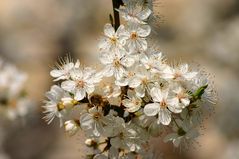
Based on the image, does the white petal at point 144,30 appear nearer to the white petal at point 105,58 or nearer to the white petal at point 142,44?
the white petal at point 142,44

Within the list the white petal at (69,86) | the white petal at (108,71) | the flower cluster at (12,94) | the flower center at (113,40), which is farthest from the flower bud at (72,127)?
the flower cluster at (12,94)

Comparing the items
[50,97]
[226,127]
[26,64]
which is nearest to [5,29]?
[26,64]

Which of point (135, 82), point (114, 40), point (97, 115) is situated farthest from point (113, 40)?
point (97, 115)

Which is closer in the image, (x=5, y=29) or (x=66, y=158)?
(x=66, y=158)

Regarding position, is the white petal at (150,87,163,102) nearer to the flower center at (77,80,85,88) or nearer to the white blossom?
the white blossom

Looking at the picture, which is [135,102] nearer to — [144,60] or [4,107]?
[144,60]
